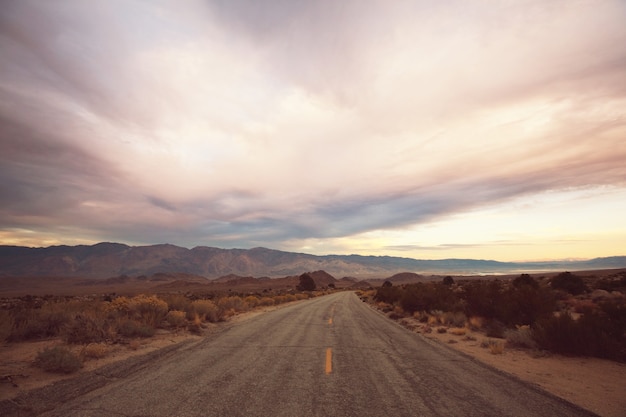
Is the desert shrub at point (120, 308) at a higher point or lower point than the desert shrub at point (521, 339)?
higher

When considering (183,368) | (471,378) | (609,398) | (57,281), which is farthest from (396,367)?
(57,281)

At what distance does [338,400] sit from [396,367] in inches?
118

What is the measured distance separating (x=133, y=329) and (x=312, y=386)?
8.35m

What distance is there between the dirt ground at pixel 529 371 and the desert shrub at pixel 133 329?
49cm

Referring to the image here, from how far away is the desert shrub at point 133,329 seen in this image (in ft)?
38.0

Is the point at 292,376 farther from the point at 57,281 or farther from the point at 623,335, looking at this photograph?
the point at 57,281

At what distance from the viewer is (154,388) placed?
640cm

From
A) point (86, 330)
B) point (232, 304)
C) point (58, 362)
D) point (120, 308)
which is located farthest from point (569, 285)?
point (58, 362)

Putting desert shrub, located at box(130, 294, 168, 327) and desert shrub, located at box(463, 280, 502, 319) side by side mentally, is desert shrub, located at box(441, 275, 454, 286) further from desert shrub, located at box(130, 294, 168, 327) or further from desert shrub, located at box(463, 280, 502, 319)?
desert shrub, located at box(130, 294, 168, 327)

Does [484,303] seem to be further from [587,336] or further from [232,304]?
[232,304]

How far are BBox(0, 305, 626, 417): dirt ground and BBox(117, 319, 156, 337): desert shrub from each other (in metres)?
0.49

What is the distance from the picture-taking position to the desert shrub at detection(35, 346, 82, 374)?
7438mm

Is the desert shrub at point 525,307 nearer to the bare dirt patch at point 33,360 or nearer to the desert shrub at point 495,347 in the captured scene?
the desert shrub at point 495,347

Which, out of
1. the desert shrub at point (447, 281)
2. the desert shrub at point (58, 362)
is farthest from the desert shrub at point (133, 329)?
the desert shrub at point (447, 281)
